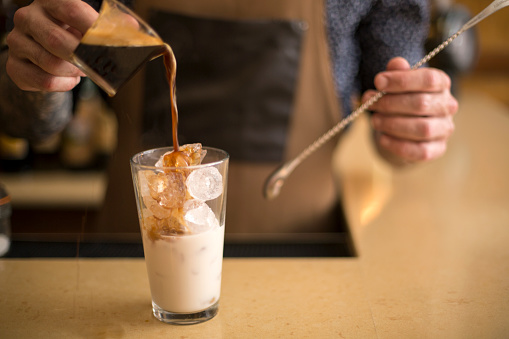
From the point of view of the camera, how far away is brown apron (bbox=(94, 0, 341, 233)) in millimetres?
1229

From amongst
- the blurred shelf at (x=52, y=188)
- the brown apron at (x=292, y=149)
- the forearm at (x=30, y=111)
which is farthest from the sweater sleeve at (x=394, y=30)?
the blurred shelf at (x=52, y=188)

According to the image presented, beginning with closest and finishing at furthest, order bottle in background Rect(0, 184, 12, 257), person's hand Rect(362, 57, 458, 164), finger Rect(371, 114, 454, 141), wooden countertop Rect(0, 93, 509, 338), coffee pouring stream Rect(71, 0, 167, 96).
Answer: coffee pouring stream Rect(71, 0, 167, 96) → wooden countertop Rect(0, 93, 509, 338) → bottle in background Rect(0, 184, 12, 257) → person's hand Rect(362, 57, 458, 164) → finger Rect(371, 114, 454, 141)

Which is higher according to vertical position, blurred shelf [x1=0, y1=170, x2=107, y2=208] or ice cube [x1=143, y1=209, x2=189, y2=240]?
ice cube [x1=143, y1=209, x2=189, y2=240]

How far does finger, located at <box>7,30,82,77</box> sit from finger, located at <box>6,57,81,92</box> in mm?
13

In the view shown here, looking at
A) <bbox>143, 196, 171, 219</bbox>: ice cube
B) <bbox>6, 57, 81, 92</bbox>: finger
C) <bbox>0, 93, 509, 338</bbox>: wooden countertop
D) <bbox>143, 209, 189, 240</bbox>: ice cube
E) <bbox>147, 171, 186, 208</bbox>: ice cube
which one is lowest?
<bbox>0, 93, 509, 338</bbox>: wooden countertop

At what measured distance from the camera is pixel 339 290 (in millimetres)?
800

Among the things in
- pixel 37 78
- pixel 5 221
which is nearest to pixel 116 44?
pixel 37 78

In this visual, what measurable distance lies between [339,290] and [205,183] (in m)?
0.31

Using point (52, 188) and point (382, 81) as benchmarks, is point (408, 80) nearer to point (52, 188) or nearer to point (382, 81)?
point (382, 81)

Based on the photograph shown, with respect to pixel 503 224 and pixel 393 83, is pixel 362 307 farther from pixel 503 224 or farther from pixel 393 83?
pixel 503 224

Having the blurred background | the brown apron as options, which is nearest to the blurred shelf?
the blurred background

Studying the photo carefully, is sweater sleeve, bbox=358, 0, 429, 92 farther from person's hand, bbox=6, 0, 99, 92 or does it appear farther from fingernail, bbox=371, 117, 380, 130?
person's hand, bbox=6, 0, 99, 92

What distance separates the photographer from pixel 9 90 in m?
0.92

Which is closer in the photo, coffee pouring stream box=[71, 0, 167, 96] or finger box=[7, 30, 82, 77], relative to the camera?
coffee pouring stream box=[71, 0, 167, 96]
